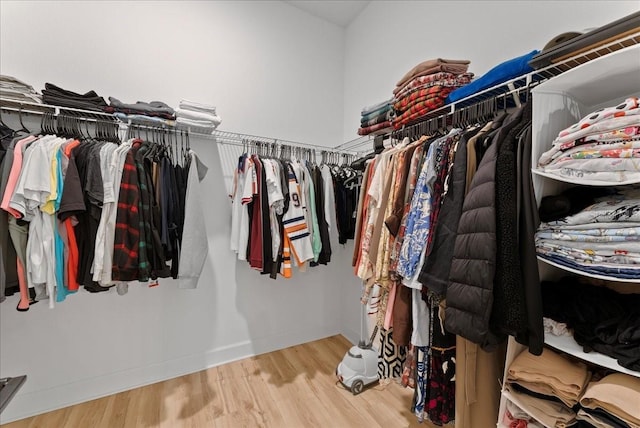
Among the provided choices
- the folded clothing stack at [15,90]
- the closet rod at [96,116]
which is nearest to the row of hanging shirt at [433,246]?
the closet rod at [96,116]

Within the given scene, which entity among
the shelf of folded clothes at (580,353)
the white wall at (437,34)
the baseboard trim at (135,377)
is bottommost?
the baseboard trim at (135,377)

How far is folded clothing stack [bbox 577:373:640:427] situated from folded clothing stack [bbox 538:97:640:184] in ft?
1.89

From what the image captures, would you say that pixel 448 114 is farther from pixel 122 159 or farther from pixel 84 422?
pixel 84 422

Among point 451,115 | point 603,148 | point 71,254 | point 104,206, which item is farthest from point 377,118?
point 71,254

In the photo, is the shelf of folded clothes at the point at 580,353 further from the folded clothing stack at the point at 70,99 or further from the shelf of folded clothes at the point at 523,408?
the folded clothing stack at the point at 70,99

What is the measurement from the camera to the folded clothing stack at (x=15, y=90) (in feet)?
4.67

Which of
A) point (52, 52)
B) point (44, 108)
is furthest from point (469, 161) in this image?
point (52, 52)

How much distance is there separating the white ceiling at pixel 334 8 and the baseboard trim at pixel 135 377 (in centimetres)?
310

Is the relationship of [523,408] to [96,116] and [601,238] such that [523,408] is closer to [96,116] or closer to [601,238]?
[601,238]

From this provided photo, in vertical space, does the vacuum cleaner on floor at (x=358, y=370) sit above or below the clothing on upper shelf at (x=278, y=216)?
below

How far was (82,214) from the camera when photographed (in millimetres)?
→ 1477

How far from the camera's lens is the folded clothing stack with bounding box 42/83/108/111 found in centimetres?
153

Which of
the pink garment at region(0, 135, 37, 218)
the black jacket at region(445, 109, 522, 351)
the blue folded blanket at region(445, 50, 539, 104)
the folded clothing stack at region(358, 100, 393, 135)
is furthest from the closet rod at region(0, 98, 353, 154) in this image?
the black jacket at region(445, 109, 522, 351)

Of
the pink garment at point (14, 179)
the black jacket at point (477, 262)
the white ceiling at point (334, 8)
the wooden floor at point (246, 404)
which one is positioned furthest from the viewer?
the white ceiling at point (334, 8)
